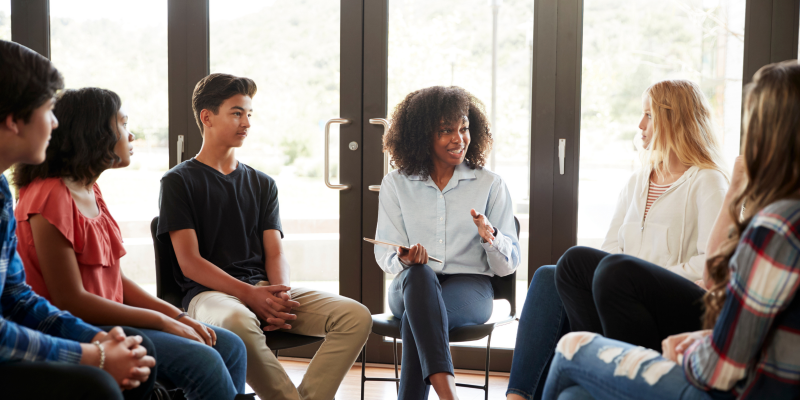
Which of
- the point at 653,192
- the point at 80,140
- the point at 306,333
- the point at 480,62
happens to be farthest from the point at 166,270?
the point at 653,192

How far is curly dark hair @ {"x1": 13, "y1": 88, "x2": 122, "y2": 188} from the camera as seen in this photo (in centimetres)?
152

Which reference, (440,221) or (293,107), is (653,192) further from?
(293,107)

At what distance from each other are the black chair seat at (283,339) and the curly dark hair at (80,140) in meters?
0.74

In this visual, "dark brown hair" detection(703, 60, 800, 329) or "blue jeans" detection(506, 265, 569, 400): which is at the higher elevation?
"dark brown hair" detection(703, 60, 800, 329)

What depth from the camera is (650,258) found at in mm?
1951

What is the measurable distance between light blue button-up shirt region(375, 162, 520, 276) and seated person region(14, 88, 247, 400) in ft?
2.62

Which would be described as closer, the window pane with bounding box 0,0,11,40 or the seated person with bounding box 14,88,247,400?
the seated person with bounding box 14,88,247,400

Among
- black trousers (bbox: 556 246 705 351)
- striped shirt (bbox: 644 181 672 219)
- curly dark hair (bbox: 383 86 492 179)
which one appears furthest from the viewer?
curly dark hair (bbox: 383 86 492 179)

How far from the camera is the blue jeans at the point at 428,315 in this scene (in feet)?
A: 5.81

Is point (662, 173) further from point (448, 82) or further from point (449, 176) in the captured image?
point (448, 82)

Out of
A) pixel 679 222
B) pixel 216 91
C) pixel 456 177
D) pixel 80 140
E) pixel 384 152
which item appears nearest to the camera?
pixel 80 140

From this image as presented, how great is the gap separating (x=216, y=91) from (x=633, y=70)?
1745mm

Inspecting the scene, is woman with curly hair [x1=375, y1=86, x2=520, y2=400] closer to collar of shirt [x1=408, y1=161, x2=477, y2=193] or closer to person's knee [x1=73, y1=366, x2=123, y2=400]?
collar of shirt [x1=408, y1=161, x2=477, y2=193]

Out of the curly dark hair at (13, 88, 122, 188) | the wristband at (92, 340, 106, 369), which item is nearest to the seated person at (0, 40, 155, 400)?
the wristband at (92, 340, 106, 369)
